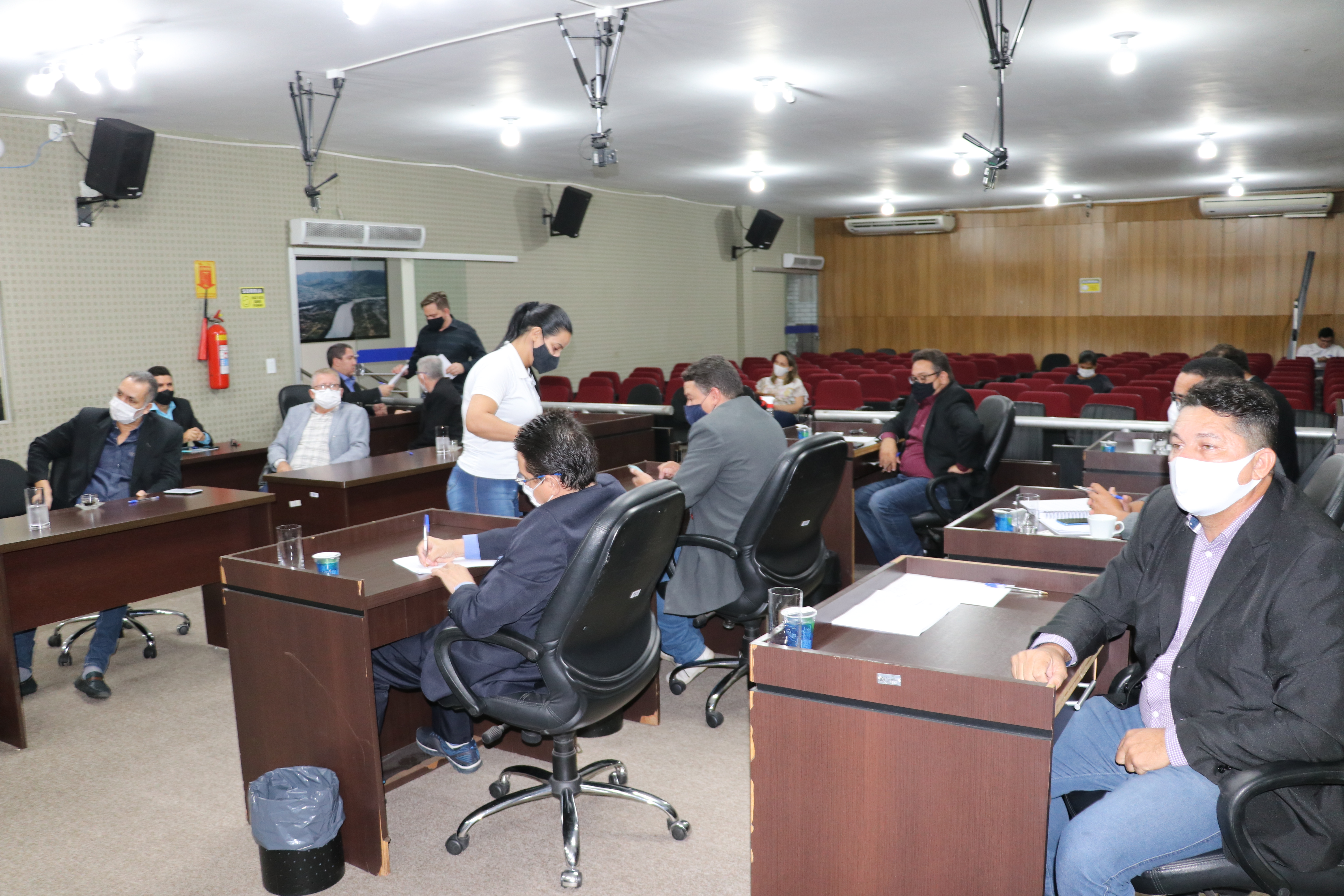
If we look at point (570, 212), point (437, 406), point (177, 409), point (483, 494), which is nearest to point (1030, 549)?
point (483, 494)

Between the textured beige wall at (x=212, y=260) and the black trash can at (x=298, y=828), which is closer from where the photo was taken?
the black trash can at (x=298, y=828)

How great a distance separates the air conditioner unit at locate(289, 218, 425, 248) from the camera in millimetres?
8406

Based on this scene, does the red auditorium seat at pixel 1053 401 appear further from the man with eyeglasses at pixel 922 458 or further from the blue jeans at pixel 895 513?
the blue jeans at pixel 895 513

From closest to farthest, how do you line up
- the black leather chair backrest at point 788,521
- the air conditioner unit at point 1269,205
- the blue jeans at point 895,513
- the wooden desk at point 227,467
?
1. the black leather chair backrest at point 788,521
2. the blue jeans at point 895,513
3. the wooden desk at point 227,467
4. the air conditioner unit at point 1269,205

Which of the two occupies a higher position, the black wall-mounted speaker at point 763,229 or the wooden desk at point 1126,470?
the black wall-mounted speaker at point 763,229

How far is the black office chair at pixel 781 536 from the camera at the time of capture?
3.63 metres

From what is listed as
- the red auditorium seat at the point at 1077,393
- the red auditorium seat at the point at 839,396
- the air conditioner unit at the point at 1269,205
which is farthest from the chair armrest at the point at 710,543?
the air conditioner unit at the point at 1269,205

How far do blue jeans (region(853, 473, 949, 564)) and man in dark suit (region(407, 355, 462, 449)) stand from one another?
2.75 meters

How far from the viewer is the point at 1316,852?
73.1 inches

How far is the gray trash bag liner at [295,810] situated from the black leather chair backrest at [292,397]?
5.15 metres

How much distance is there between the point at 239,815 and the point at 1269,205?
50.6 ft

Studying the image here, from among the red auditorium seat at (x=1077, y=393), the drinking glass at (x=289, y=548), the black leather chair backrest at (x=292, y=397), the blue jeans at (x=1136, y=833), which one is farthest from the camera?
the red auditorium seat at (x=1077, y=393)

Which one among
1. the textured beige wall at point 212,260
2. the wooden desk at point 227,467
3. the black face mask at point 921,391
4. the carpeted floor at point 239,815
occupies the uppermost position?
the textured beige wall at point 212,260

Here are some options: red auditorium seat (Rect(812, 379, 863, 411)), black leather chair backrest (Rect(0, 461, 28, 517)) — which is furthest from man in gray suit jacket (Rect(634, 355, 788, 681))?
red auditorium seat (Rect(812, 379, 863, 411))
